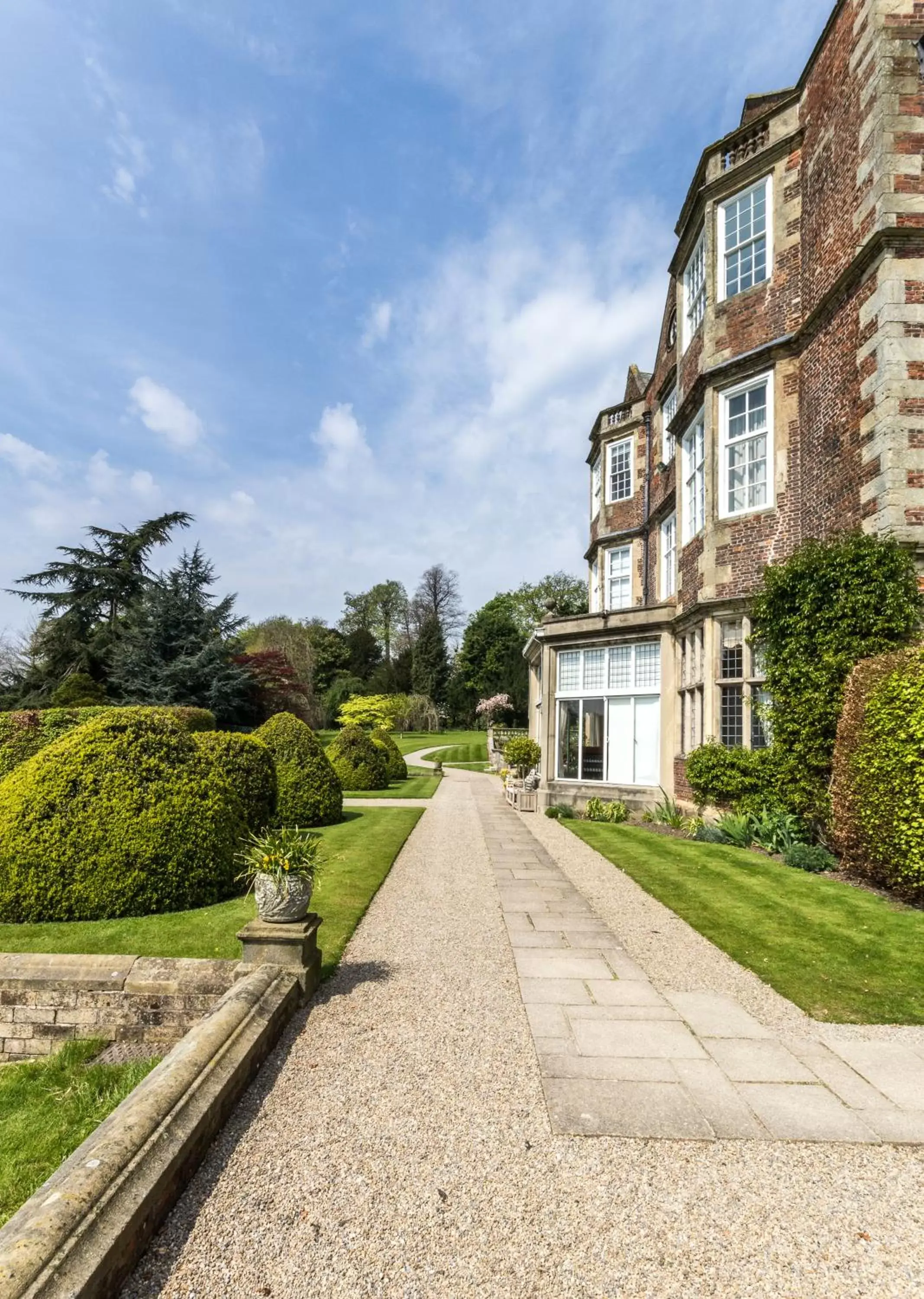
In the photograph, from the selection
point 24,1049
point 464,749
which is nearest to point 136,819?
point 24,1049

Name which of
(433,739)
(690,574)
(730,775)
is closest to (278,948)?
(730,775)

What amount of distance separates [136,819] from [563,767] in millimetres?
10773

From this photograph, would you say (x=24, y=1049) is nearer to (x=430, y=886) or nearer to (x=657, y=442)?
(x=430, y=886)

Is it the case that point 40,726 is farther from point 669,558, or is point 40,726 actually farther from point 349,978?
point 669,558

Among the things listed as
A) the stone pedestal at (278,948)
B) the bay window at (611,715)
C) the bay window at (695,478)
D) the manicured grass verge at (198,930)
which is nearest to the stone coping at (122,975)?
the stone pedestal at (278,948)

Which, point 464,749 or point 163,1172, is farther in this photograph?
point 464,749

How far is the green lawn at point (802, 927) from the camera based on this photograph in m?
5.02

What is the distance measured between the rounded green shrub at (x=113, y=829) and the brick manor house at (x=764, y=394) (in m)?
8.84

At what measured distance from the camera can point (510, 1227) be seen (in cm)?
260

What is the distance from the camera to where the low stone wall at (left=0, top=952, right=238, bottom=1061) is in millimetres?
4492

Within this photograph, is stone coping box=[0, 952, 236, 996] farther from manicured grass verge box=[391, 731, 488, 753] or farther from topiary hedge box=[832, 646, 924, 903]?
manicured grass verge box=[391, 731, 488, 753]

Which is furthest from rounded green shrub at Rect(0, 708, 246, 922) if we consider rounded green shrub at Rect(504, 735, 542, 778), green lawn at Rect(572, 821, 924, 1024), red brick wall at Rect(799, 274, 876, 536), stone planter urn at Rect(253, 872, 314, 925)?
rounded green shrub at Rect(504, 735, 542, 778)

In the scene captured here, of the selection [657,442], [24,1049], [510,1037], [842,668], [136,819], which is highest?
[657,442]

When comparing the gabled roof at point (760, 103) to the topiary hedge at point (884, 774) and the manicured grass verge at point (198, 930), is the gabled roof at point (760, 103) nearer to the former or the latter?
the topiary hedge at point (884, 774)
